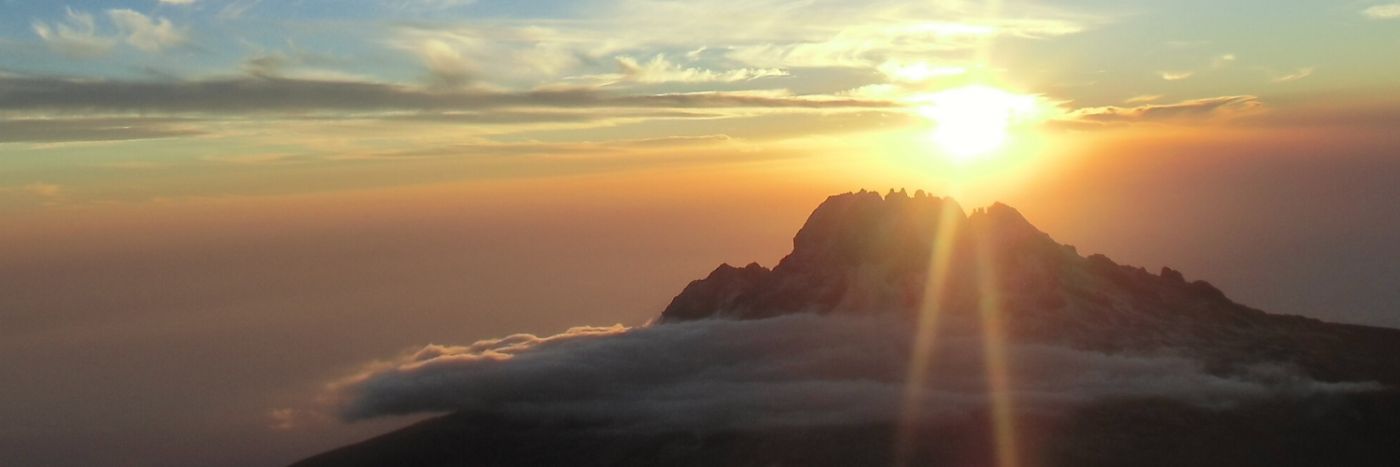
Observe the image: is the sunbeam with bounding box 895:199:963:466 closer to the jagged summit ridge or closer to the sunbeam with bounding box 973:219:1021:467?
the jagged summit ridge

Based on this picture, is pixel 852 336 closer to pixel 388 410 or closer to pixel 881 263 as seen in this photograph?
pixel 881 263

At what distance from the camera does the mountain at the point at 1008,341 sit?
418 feet

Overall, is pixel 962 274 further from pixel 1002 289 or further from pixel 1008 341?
pixel 1008 341

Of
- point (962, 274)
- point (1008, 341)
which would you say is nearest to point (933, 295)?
point (962, 274)

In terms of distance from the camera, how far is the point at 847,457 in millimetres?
126062

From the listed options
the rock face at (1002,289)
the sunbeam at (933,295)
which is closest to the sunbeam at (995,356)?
the rock face at (1002,289)

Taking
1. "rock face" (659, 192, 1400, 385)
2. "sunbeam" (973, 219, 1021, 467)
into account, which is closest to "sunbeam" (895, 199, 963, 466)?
"rock face" (659, 192, 1400, 385)

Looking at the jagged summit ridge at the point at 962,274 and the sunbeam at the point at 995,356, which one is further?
the jagged summit ridge at the point at 962,274

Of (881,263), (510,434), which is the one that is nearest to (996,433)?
(881,263)

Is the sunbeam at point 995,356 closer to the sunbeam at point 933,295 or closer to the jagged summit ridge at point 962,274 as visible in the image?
the jagged summit ridge at point 962,274

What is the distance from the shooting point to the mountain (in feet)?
418

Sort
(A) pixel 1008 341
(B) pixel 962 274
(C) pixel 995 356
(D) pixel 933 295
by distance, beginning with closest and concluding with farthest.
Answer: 1. (C) pixel 995 356
2. (A) pixel 1008 341
3. (B) pixel 962 274
4. (D) pixel 933 295

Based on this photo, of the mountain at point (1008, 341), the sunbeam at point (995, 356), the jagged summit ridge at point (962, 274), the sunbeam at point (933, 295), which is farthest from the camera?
the jagged summit ridge at point (962, 274)

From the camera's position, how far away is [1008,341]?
160500mm
